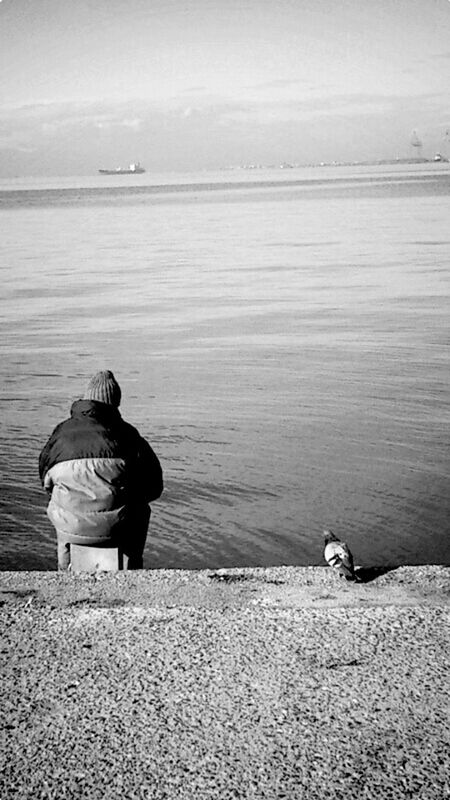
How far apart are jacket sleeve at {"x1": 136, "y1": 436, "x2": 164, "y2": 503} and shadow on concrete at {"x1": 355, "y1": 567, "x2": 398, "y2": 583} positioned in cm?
143

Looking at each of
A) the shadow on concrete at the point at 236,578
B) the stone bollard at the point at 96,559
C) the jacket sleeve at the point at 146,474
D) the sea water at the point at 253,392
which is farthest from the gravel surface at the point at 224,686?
the sea water at the point at 253,392

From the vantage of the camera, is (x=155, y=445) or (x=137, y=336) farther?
(x=137, y=336)

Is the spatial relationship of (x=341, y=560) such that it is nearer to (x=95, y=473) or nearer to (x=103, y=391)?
(x=95, y=473)

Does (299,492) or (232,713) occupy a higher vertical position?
(232,713)

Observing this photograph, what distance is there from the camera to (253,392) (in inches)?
589

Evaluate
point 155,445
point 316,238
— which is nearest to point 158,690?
point 155,445

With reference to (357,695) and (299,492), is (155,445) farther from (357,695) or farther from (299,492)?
(357,695)

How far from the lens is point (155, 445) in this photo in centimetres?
1215

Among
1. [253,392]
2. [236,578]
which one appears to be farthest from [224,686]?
[253,392]

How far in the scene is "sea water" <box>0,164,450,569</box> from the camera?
9484 millimetres

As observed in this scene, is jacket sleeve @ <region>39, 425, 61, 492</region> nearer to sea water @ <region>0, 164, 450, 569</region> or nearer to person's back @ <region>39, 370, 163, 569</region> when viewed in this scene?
person's back @ <region>39, 370, 163, 569</region>

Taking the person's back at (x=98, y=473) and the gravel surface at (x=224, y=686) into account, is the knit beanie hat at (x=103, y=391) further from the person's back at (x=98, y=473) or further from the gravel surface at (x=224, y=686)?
the gravel surface at (x=224, y=686)

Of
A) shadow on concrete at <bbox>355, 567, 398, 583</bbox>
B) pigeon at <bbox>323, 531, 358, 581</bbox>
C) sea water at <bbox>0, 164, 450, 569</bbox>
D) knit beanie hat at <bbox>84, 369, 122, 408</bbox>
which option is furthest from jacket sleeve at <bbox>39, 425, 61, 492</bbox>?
sea water at <bbox>0, 164, 450, 569</bbox>

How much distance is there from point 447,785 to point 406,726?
1.42 ft
